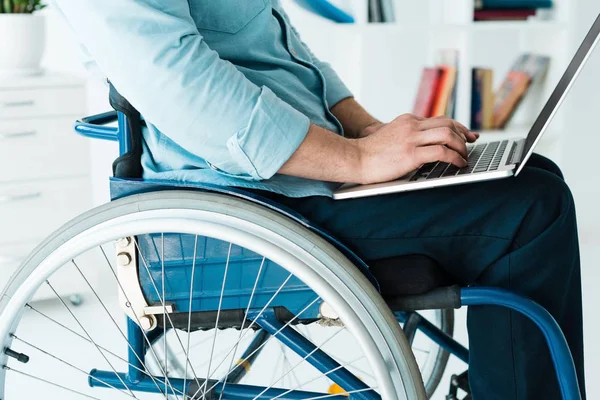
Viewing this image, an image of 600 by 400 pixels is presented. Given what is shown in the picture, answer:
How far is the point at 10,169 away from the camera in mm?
2455

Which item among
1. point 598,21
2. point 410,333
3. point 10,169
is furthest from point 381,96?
point 598,21

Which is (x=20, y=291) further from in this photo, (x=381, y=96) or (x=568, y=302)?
(x=381, y=96)

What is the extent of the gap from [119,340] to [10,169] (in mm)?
592

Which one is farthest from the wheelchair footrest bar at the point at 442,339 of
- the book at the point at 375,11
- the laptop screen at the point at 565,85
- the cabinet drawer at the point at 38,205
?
the book at the point at 375,11

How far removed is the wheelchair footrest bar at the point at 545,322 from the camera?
1.03 metres

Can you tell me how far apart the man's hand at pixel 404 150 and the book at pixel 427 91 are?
1.87 metres

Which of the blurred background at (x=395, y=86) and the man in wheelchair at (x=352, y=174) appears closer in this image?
the man in wheelchair at (x=352, y=174)

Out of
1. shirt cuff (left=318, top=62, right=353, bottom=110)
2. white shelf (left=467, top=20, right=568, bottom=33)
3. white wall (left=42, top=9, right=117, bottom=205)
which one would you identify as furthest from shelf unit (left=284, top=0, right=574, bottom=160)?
shirt cuff (left=318, top=62, right=353, bottom=110)

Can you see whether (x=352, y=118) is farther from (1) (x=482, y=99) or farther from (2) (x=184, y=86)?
(1) (x=482, y=99)

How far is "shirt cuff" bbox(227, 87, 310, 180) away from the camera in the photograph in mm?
1048

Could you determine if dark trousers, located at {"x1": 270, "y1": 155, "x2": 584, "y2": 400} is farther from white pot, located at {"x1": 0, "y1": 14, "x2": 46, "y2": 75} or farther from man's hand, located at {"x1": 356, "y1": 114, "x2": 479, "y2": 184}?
white pot, located at {"x1": 0, "y1": 14, "x2": 46, "y2": 75}

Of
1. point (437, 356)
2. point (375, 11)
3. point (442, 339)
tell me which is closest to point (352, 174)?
point (442, 339)

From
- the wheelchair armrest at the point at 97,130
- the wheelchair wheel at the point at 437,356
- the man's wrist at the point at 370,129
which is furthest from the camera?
the wheelchair wheel at the point at 437,356

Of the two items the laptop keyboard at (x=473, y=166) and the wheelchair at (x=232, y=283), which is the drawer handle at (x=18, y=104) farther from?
the laptop keyboard at (x=473, y=166)
